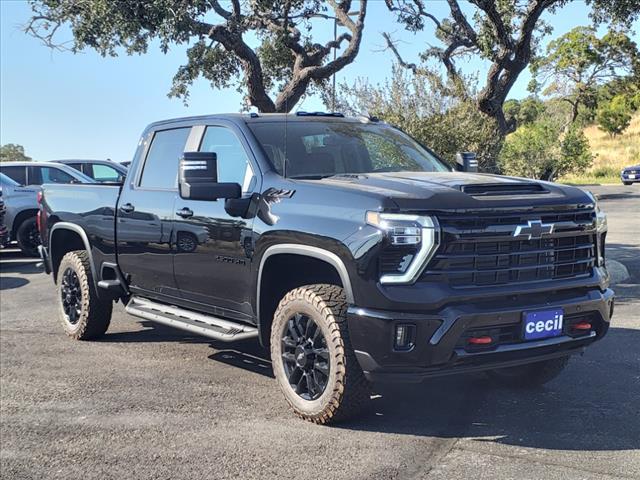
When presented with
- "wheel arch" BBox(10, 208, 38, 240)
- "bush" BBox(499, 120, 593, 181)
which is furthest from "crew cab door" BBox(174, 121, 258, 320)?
"bush" BBox(499, 120, 593, 181)

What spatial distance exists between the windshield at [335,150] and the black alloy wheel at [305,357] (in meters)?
1.10

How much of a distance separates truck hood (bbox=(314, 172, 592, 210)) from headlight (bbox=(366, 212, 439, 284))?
0.09m

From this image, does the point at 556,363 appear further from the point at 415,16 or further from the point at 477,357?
the point at 415,16

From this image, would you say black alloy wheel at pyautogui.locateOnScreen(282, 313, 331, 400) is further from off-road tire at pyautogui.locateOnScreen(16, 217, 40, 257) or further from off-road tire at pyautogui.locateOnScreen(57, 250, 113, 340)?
off-road tire at pyautogui.locateOnScreen(16, 217, 40, 257)

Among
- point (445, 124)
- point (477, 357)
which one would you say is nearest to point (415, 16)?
point (445, 124)

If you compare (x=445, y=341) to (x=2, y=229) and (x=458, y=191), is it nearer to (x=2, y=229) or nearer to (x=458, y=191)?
(x=458, y=191)

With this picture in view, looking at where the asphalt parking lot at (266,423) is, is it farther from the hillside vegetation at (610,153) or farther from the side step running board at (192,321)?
the hillside vegetation at (610,153)

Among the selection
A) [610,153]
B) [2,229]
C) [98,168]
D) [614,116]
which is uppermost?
[614,116]

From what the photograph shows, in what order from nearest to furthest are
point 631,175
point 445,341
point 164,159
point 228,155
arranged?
point 445,341
point 228,155
point 164,159
point 631,175

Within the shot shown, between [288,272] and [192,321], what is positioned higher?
[288,272]

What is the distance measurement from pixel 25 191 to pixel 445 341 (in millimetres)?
11582

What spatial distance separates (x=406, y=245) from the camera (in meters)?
3.96

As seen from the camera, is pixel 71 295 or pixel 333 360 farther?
pixel 71 295

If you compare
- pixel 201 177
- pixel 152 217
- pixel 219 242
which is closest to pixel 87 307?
pixel 152 217
